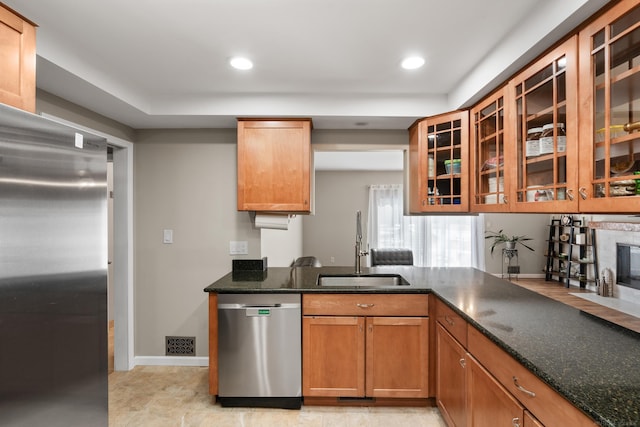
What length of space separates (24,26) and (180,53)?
0.77m

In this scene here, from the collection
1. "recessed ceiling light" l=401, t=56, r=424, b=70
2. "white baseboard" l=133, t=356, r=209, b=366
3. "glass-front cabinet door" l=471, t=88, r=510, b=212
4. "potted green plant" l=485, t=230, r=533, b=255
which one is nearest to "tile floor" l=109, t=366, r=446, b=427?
"white baseboard" l=133, t=356, r=209, b=366

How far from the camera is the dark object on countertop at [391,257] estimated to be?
220 inches

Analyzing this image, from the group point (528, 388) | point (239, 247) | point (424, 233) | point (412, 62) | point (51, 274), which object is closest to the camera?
point (51, 274)

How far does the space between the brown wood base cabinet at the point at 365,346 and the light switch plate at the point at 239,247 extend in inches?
37.0

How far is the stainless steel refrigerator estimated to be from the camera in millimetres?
1017

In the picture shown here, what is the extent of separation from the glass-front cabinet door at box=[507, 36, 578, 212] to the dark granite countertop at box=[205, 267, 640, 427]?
21.5 inches

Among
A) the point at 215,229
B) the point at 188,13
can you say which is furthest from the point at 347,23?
the point at 215,229

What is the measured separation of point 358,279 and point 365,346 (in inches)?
25.3

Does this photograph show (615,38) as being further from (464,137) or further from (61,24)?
(61,24)

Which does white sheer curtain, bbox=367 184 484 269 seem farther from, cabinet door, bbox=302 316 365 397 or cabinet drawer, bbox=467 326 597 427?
cabinet drawer, bbox=467 326 597 427

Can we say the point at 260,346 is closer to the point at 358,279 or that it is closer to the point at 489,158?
the point at 358,279

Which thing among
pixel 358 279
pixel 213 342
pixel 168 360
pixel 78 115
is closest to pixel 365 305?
pixel 358 279

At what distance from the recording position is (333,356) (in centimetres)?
244

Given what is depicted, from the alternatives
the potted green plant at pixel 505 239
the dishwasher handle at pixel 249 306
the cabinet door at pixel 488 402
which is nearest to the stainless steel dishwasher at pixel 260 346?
the dishwasher handle at pixel 249 306
